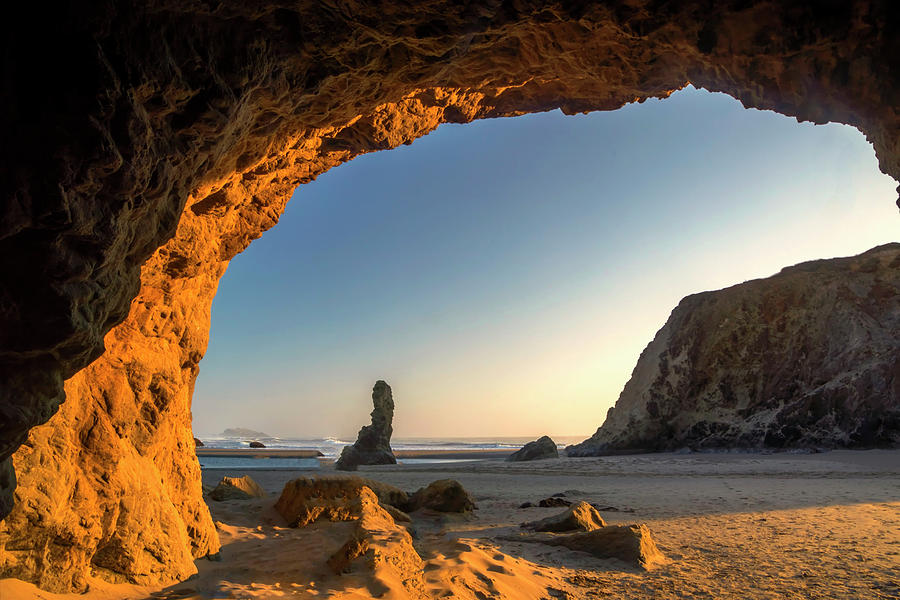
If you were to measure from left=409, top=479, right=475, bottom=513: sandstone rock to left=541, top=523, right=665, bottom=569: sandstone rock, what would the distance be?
123 inches

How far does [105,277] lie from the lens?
8.57 ft

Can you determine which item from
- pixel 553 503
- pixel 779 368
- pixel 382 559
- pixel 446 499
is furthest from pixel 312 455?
pixel 382 559

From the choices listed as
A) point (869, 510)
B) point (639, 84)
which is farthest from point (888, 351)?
point (639, 84)

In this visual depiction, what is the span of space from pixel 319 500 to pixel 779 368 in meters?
25.8

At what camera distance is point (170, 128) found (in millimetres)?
2658

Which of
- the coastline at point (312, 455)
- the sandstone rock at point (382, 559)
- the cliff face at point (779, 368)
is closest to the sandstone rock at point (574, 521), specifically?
the sandstone rock at point (382, 559)

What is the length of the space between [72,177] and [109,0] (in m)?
0.82

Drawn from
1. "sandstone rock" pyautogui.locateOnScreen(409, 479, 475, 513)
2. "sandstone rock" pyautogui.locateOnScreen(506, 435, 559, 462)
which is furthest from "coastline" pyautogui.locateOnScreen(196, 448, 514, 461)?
"sandstone rock" pyautogui.locateOnScreen(409, 479, 475, 513)

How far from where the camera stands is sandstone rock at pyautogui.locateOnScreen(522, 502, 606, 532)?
656 centimetres

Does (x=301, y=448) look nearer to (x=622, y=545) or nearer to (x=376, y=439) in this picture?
(x=376, y=439)

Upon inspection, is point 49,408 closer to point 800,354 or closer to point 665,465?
point 665,465

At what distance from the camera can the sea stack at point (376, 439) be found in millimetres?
28000

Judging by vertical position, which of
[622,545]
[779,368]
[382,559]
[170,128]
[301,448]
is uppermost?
[170,128]

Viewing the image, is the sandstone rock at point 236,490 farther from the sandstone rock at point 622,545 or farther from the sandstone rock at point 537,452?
the sandstone rock at point 537,452
